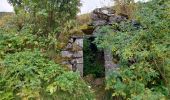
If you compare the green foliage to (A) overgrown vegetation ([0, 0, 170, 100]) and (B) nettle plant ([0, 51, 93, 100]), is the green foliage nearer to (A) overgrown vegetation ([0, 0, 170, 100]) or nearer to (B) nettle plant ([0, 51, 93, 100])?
(A) overgrown vegetation ([0, 0, 170, 100])

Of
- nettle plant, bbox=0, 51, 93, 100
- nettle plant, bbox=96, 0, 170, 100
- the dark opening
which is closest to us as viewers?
nettle plant, bbox=0, 51, 93, 100

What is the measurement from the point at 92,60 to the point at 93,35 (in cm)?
100

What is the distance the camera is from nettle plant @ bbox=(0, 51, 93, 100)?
6.34 meters

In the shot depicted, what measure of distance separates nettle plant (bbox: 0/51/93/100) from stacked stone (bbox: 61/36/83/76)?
167 centimetres

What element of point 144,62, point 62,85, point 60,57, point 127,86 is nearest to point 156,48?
point 144,62

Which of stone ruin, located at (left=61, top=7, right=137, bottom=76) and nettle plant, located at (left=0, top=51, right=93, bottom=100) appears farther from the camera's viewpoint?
stone ruin, located at (left=61, top=7, right=137, bottom=76)

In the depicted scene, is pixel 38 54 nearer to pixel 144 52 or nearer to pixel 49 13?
pixel 49 13

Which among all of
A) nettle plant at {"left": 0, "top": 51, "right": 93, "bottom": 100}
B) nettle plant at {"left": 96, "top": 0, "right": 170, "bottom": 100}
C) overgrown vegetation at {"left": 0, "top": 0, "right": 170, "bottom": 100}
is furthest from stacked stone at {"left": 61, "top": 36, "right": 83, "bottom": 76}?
nettle plant at {"left": 0, "top": 51, "right": 93, "bottom": 100}

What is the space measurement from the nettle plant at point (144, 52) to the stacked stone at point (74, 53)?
1.48 meters

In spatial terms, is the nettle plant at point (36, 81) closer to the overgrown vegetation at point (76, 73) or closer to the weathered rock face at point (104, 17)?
the overgrown vegetation at point (76, 73)

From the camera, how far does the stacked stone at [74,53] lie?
28.1ft

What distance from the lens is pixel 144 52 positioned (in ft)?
21.6

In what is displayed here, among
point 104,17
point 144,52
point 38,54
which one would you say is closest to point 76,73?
point 38,54

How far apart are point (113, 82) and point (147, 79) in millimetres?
658
